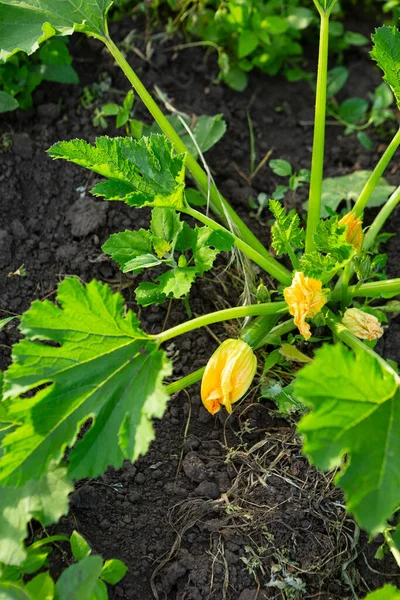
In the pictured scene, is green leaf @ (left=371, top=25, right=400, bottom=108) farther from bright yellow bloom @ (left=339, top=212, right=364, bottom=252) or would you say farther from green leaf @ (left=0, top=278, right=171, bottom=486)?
green leaf @ (left=0, top=278, right=171, bottom=486)

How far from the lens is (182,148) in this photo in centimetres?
289

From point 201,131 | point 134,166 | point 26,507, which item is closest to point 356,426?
point 26,507

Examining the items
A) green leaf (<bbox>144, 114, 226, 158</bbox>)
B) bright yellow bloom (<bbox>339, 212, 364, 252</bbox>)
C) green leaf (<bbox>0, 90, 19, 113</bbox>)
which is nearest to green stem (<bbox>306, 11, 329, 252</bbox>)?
bright yellow bloom (<bbox>339, 212, 364, 252</bbox>)

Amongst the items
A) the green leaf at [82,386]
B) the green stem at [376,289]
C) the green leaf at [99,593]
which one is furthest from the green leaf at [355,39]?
the green leaf at [99,593]

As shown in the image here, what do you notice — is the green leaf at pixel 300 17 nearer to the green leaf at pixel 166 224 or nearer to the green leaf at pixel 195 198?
the green leaf at pixel 195 198

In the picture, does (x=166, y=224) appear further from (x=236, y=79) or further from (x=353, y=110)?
(x=353, y=110)

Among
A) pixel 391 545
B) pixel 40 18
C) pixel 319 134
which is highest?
pixel 40 18

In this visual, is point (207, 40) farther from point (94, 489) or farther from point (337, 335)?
point (94, 489)

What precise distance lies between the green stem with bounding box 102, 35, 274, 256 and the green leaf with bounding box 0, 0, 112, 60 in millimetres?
91

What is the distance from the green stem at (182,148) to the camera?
9.34ft

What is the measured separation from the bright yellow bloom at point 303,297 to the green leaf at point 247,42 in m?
1.54

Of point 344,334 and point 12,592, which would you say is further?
point 344,334

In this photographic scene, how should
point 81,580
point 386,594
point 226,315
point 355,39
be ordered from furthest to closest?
point 355,39
point 226,315
point 386,594
point 81,580

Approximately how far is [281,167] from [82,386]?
156cm
